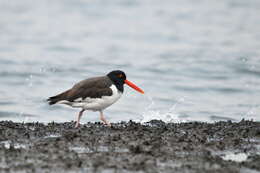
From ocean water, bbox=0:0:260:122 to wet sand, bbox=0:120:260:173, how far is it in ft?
8.54

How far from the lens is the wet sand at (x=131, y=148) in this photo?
755 centimetres

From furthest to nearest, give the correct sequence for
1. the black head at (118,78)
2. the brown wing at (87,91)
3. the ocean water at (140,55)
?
the ocean water at (140,55) < the black head at (118,78) < the brown wing at (87,91)

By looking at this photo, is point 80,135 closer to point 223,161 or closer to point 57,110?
point 223,161

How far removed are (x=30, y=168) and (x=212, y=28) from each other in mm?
23048

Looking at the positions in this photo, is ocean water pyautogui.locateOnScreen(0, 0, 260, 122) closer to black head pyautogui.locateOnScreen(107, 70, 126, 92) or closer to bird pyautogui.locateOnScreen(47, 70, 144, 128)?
black head pyautogui.locateOnScreen(107, 70, 126, 92)

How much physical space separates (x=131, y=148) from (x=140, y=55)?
53.6 feet

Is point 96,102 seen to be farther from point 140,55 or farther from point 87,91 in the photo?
point 140,55

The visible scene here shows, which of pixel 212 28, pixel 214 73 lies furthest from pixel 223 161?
pixel 212 28

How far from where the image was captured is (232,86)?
761 inches

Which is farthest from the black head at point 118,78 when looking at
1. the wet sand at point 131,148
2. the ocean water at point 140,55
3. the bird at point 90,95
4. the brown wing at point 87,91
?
the ocean water at point 140,55

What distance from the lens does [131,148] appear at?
8328 millimetres

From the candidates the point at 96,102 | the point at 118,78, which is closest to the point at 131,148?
the point at 96,102

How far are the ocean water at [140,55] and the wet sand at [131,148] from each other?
102 inches

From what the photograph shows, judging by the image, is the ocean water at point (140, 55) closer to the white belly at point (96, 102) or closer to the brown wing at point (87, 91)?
the white belly at point (96, 102)
